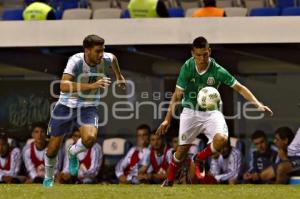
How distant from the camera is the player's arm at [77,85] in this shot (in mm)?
10219

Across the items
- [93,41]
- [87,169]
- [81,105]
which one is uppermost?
[93,41]

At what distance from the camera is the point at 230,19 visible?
15.3 m

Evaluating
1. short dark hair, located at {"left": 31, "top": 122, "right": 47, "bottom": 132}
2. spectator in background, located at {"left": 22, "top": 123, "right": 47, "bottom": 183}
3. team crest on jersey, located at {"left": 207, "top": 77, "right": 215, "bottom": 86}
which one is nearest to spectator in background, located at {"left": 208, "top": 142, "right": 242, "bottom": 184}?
spectator in background, located at {"left": 22, "top": 123, "right": 47, "bottom": 183}

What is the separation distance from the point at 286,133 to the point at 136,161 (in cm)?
255

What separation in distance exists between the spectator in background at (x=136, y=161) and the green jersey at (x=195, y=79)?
3879 mm

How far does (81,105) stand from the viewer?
11219 millimetres

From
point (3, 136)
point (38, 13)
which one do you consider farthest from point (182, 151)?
point (38, 13)

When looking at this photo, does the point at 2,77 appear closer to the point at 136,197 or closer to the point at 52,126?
the point at 52,126

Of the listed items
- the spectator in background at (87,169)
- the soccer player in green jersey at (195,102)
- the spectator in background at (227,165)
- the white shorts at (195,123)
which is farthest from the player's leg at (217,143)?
the spectator in background at (87,169)

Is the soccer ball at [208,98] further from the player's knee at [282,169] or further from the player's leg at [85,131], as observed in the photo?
the player's knee at [282,169]

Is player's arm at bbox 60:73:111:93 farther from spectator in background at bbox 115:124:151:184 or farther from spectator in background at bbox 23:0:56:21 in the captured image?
spectator in background at bbox 23:0:56:21

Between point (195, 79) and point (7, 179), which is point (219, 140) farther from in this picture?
point (7, 179)

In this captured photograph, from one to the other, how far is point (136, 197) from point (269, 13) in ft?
23.4

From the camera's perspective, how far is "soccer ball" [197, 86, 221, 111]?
1131cm
